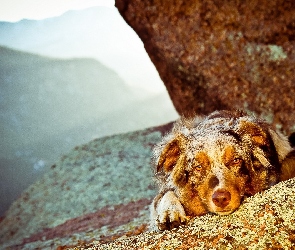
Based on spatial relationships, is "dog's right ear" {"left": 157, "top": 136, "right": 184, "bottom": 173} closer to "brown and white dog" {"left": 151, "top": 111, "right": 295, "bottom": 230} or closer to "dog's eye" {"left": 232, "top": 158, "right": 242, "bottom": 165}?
"brown and white dog" {"left": 151, "top": 111, "right": 295, "bottom": 230}

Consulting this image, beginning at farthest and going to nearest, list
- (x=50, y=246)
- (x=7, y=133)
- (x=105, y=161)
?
(x=7, y=133) < (x=105, y=161) < (x=50, y=246)

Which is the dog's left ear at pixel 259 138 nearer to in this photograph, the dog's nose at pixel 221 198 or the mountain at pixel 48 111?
the dog's nose at pixel 221 198

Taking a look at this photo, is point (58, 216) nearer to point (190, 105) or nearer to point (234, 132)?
point (190, 105)

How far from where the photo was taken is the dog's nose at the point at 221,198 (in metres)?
2.40

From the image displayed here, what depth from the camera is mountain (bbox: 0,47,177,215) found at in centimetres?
3312

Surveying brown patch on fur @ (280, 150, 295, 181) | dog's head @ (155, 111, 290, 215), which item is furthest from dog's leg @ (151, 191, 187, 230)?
brown patch on fur @ (280, 150, 295, 181)

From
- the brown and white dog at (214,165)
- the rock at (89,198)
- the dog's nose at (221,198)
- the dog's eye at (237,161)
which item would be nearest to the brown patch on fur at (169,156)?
the brown and white dog at (214,165)

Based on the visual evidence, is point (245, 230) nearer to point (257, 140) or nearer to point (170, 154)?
point (257, 140)

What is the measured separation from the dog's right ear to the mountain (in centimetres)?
2155

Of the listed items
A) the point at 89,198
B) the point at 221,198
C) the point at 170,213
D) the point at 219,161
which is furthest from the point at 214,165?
the point at 89,198

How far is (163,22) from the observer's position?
7570mm

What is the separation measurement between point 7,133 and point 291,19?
3882cm

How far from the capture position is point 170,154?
3.53m

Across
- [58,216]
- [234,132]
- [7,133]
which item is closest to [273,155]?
[234,132]
